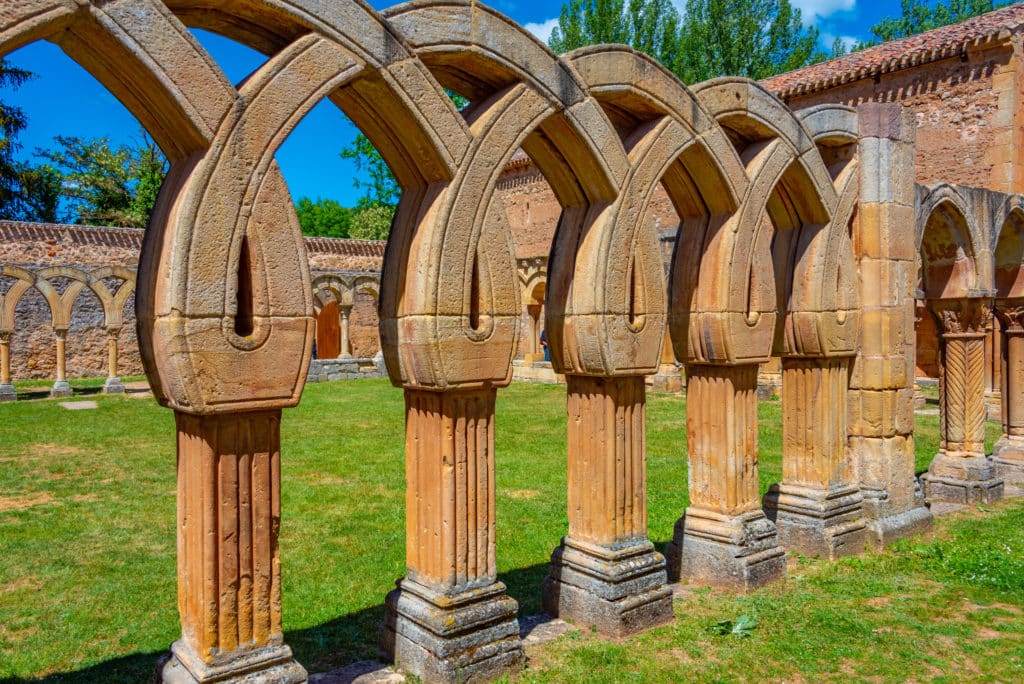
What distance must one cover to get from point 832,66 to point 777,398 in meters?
7.73

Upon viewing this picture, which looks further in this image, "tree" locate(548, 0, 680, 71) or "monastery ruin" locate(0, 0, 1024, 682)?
"tree" locate(548, 0, 680, 71)

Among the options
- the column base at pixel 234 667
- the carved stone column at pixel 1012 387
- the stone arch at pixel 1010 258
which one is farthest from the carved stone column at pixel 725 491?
the stone arch at pixel 1010 258

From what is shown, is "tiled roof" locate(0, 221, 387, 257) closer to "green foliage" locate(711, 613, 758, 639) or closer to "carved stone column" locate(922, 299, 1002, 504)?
"carved stone column" locate(922, 299, 1002, 504)

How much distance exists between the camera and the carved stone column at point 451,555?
12.8 feet

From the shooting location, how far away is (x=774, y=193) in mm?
6008

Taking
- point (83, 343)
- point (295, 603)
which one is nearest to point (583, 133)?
point (295, 603)

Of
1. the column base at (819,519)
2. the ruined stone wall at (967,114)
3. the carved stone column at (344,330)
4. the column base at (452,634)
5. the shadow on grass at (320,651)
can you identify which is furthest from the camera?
the carved stone column at (344,330)

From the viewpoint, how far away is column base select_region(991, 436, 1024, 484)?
8.85 meters

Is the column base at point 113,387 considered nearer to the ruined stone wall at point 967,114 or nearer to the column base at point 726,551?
the column base at point 726,551

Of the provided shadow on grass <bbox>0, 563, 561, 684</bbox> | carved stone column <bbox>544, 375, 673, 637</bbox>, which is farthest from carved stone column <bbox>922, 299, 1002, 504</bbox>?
shadow on grass <bbox>0, 563, 561, 684</bbox>

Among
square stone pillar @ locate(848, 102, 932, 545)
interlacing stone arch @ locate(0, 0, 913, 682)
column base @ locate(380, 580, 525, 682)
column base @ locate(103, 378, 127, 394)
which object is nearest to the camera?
interlacing stone arch @ locate(0, 0, 913, 682)

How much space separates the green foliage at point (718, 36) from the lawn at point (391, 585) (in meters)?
23.8

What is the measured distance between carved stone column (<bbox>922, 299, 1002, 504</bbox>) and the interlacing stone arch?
272 cm

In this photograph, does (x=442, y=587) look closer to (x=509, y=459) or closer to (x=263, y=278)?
(x=263, y=278)
